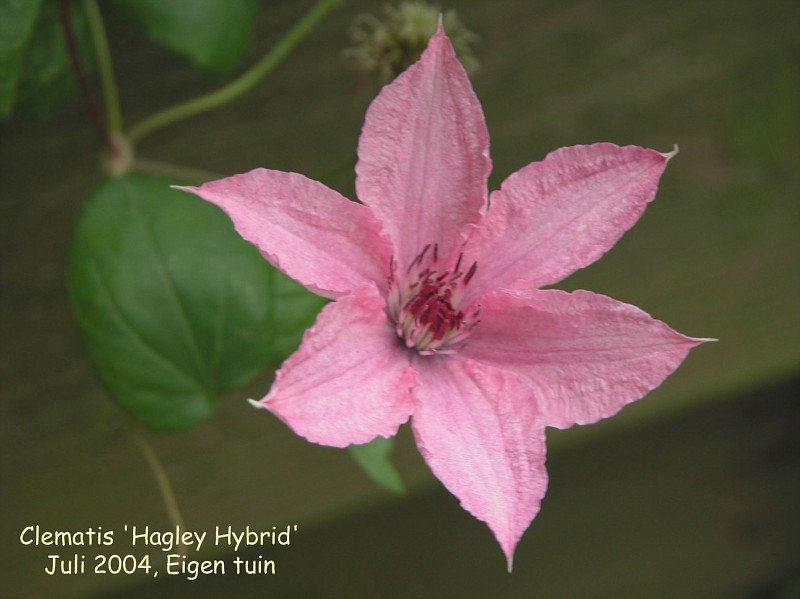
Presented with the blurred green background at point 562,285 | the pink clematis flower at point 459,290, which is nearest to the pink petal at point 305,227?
the pink clematis flower at point 459,290

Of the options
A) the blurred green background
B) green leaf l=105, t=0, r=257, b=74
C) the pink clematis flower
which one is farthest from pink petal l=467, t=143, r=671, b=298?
green leaf l=105, t=0, r=257, b=74

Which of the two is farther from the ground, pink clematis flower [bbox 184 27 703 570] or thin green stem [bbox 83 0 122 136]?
thin green stem [bbox 83 0 122 136]

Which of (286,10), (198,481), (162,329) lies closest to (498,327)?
(162,329)

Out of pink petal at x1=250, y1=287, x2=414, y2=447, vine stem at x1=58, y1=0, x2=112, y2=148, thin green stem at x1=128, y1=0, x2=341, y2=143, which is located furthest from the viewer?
thin green stem at x1=128, y1=0, x2=341, y2=143

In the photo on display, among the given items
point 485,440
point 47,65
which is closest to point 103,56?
point 47,65

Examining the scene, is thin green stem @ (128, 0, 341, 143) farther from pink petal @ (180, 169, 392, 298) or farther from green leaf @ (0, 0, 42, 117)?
pink petal @ (180, 169, 392, 298)

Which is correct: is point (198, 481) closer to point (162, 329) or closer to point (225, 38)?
point (162, 329)

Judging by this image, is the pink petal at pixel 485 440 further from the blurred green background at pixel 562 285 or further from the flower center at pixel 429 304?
the blurred green background at pixel 562 285
